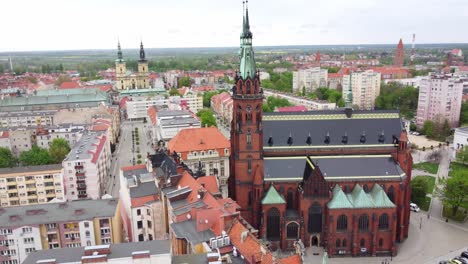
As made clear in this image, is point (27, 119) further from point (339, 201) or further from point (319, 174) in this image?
point (339, 201)

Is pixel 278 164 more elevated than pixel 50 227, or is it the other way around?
pixel 278 164

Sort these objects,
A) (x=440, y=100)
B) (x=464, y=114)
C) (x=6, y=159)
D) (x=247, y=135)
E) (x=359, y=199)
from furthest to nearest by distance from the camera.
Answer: (x=464, y=114) → (x=440, y=100) → (x=6, y=159) → (x=247, y=135) → (x=359, y=199)

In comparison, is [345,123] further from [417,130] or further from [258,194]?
[417,130]

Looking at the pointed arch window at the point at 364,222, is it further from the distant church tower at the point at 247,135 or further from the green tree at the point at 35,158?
the green tree at the point at 35,158

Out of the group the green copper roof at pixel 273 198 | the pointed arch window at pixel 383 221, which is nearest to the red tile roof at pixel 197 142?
the green copper roof at pixel 273 198

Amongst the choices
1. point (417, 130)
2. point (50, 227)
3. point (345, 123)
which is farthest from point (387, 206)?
point (417, 130)

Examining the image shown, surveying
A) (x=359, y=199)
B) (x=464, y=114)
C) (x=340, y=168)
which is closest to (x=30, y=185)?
(x=340, y=168)

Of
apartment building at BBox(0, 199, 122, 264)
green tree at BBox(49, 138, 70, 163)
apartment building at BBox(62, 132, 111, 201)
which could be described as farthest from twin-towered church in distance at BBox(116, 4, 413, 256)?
green tree at BBox(49, 138, 70, 163)
